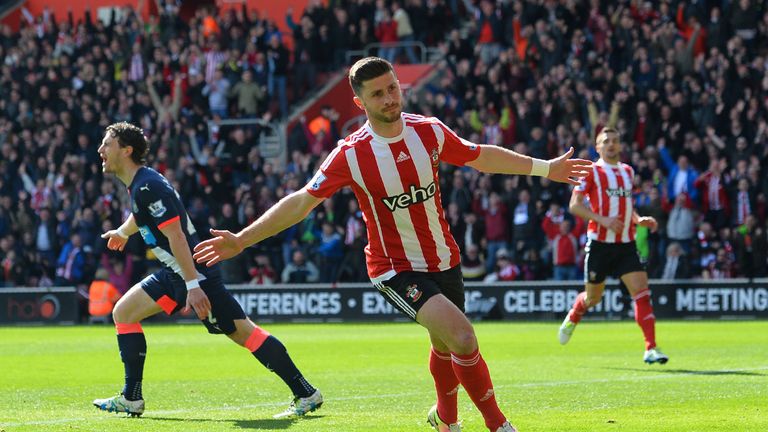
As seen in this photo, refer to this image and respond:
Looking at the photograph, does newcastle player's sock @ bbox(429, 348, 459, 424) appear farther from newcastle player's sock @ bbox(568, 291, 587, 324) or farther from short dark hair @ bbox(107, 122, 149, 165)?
newcastle player's sock @ bbox(568, 291, 587, 324)

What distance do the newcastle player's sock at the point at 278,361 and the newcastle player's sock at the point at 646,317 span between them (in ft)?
17.4

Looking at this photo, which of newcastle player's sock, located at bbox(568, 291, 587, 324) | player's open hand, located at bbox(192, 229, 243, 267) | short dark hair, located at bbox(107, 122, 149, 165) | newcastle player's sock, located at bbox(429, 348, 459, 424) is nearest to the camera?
player's open hand, located at bbox(192, 229, 243, 267)

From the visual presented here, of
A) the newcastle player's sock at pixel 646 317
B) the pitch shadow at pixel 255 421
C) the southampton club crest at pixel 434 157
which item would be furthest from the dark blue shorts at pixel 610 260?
the southampton club crest at pixel 434 157

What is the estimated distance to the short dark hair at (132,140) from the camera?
33.2 ft

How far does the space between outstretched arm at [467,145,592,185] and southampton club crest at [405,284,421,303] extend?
78 centimetres

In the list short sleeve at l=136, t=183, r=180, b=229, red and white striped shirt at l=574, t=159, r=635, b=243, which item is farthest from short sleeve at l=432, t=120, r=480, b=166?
red and white striped shirt at l=574, t=159, r=635, b=243

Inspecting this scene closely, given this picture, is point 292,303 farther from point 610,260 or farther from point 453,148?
point 453,148

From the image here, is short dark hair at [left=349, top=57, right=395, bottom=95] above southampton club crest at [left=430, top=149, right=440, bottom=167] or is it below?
above

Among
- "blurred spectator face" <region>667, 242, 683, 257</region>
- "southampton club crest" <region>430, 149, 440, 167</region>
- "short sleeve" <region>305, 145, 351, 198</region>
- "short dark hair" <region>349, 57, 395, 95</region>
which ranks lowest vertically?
"blurred spectator face" <region>667, 242, 683, 257</region>

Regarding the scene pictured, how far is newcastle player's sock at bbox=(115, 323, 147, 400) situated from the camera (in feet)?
32.7

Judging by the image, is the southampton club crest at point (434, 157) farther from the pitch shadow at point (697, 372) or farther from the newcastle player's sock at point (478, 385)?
the pitch shadow at point (697, 372)

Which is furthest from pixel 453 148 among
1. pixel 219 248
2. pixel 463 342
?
pixel 219 248

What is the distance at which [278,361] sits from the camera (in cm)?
993

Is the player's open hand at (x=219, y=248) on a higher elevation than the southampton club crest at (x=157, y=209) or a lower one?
lower
